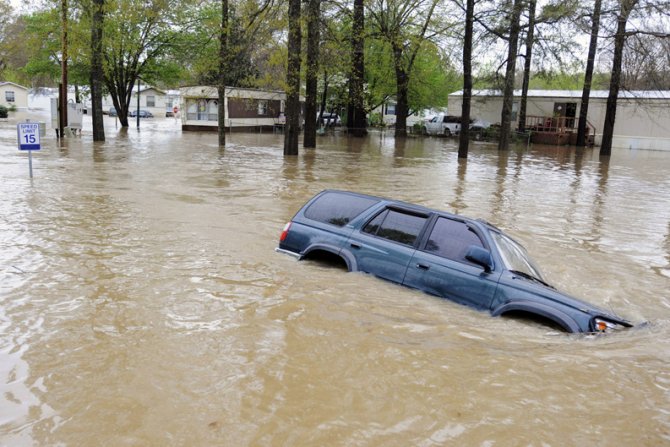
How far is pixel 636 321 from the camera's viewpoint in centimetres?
696

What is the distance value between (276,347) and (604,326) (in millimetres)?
3171

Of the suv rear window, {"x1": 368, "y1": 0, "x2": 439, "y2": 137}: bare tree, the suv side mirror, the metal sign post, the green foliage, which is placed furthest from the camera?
the green foliage

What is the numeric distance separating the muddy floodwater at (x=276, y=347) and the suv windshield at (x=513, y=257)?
743mm

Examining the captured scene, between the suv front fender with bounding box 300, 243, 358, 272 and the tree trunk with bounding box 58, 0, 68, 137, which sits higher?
the tree trunk with bounding box 58, 0, 68, 137

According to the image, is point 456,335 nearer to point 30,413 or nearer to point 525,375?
point 525,375

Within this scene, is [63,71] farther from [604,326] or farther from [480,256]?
[604,326]

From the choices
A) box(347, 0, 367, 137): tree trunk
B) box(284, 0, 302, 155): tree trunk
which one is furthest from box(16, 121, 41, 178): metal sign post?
box(347, 0, 367, 137): tree trunk

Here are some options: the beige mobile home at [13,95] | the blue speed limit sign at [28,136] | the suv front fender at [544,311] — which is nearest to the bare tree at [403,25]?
the blue speed limit sign at [28,136]

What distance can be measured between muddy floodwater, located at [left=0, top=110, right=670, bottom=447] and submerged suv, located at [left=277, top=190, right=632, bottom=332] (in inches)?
6.7

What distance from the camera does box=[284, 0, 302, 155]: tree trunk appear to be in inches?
914

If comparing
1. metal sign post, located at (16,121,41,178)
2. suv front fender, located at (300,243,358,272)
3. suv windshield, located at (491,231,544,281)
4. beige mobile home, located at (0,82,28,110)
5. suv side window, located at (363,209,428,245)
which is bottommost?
suv front fender, located at (300,243,358,272)

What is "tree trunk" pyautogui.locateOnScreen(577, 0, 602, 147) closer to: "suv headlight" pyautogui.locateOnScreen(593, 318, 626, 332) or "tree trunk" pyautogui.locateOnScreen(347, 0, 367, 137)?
"tree trunk" pyautogui.locateOnScreen(347, 0, 367, 137)

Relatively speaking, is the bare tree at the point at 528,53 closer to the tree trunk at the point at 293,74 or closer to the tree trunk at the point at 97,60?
the tree trunk at the point at 293,74

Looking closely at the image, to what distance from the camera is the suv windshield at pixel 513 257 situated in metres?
6.45
